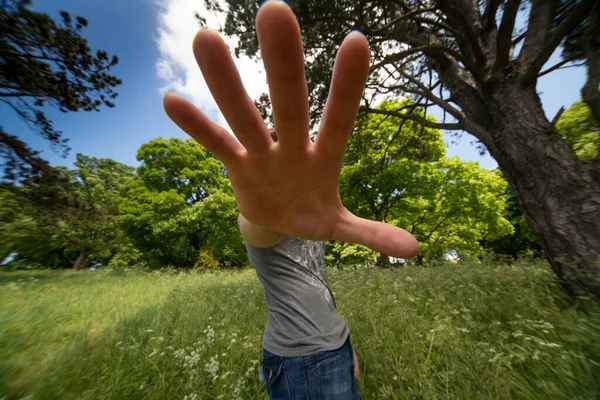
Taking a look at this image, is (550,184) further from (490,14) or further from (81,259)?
(81,259)

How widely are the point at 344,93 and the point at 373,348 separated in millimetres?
2851

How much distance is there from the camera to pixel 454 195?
1362 centimetres

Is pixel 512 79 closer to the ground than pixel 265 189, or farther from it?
farther from it

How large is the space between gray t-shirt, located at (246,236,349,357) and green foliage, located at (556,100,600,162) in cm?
1080

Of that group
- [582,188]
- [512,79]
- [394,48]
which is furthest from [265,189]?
[394,48]

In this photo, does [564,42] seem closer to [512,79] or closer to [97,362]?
[512,79]

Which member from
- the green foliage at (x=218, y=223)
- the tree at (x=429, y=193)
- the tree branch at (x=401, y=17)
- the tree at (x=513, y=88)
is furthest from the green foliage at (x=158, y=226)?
the tree branch at (x=401, y=17)

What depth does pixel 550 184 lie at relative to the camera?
10.2ft

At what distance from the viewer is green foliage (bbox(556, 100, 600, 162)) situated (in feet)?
25.6

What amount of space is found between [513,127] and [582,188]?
44.0 inches

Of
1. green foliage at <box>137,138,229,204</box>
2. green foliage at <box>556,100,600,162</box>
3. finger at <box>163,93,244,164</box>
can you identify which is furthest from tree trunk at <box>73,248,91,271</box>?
green foliage at <box>556,100,600,162</box>

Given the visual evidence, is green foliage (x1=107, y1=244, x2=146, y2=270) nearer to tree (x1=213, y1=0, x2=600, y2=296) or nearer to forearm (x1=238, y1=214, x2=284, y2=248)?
tree (x1=213, y1=0, x2=600, y2=296)

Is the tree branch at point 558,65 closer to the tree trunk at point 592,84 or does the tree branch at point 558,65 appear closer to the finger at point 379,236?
the tree trunk at point 592,84

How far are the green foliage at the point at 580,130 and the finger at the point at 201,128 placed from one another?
11333 millimetres
